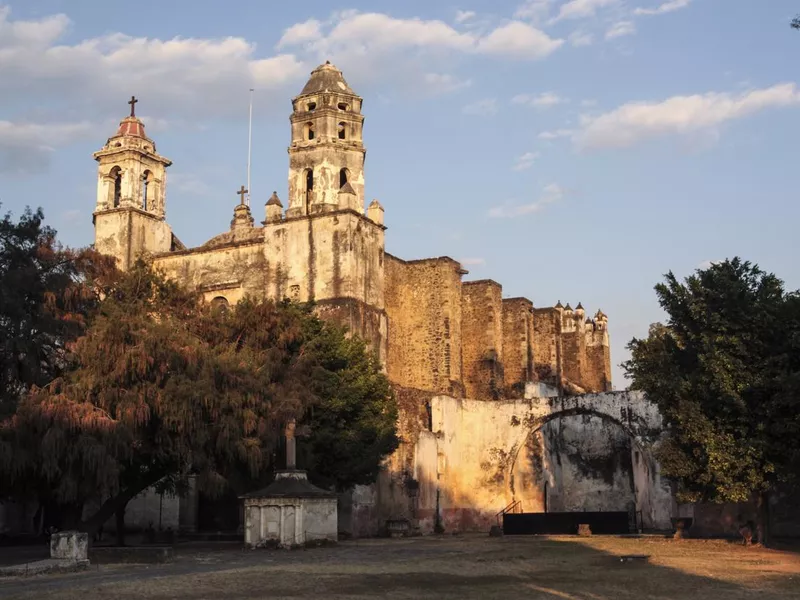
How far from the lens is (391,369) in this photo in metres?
39.0

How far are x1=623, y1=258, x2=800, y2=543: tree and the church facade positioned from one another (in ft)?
29.2

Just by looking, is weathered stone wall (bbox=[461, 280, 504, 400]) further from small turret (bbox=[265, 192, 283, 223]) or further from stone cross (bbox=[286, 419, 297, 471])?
stone cross (bbox=[286, 419, 297, 471])

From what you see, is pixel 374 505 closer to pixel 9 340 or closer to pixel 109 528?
pixel 109 528

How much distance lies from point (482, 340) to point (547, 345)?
201 inches

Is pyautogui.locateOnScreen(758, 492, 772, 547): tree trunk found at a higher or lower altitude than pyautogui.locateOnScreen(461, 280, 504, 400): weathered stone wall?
lower

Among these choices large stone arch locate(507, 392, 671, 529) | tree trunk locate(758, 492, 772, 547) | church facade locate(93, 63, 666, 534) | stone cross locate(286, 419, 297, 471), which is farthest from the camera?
church facade locate(93, 63, 666, 534)

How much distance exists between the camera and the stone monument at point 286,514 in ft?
69.6

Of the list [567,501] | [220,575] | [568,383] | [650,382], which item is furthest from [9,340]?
[568,383]

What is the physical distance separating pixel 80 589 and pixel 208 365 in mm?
7730

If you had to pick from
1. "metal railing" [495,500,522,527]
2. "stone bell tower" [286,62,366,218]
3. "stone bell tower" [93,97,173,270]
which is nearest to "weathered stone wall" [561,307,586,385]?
"metal railing" [495,500,522,527]

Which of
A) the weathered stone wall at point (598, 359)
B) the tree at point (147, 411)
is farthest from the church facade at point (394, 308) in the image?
the tree at point (147, 411)

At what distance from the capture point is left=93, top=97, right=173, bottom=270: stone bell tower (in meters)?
39.3

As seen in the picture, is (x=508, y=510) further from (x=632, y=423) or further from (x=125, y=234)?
(x=125, y=234)

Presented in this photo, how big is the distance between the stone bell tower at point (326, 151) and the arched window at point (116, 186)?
7474 mm
